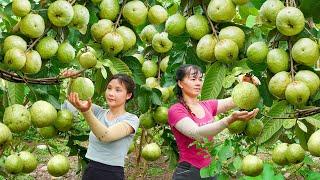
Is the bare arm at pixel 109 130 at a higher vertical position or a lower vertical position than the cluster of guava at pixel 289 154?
lower

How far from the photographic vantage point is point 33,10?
1693 millimetres

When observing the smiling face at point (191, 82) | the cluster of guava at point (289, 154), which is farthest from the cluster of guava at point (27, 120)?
the smiling face at point (191, 82)

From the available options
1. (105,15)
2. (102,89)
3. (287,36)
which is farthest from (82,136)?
(287,36)

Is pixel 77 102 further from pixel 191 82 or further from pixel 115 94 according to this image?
pixel 191 82

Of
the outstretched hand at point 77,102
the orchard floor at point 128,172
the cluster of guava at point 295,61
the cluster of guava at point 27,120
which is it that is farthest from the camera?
the orchard floor at point 128,172

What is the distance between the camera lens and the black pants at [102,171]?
2.67 meters

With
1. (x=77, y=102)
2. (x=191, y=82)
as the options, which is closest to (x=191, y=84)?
(x=191, y=82)

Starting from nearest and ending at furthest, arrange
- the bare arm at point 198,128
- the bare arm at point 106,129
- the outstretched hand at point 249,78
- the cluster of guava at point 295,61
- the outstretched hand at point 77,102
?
1. the cluster of guava at point 295,61
2. the outstretched hand at point 249,78
3. the outstretched hand at point 77,102
4. the bare arm at point 198,128
5. the bare arm at point 106,129

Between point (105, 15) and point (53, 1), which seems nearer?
point (53, 1)

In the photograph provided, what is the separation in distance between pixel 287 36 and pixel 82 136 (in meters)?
1.53

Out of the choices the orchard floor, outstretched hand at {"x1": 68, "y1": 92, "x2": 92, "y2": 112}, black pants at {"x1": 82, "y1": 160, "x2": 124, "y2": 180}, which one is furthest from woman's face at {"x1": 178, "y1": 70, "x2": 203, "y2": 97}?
the orchard floor

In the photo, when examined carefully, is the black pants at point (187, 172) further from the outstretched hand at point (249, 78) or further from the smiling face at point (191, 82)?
the outstretched hand at point (249, 78)

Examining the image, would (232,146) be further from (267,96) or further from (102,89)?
(102,89)

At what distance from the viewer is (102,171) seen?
8.76ft
